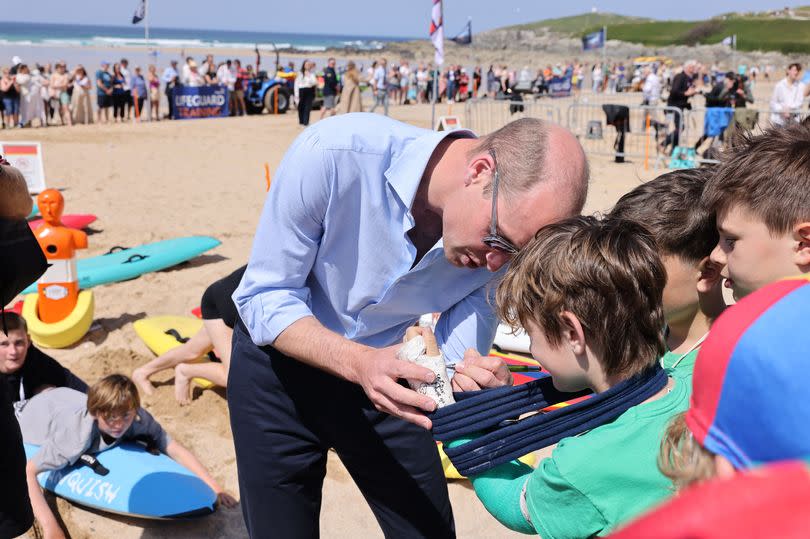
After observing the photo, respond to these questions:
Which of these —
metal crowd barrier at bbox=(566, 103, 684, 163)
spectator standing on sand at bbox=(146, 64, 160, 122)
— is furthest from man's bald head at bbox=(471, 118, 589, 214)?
spectator standing on sand at bbox=(146, 64, 160, 122)

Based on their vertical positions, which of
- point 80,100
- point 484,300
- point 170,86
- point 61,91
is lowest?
point 484,300

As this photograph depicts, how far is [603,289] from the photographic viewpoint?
1.65 m

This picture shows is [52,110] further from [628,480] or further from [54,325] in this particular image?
[628,480]

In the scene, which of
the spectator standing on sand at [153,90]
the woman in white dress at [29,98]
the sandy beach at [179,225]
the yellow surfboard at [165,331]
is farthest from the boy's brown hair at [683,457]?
the spectator standing on sand at [153,90]

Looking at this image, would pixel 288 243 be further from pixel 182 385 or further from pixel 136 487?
pixel 182 385

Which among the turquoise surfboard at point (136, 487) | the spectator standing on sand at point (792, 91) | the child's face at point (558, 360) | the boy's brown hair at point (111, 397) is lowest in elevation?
the turquoise surfboard at point (136, 487)

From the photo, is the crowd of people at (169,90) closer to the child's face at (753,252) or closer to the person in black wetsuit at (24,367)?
the person in black wetsuit at (24,367)

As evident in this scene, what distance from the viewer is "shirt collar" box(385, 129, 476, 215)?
2.22 meters

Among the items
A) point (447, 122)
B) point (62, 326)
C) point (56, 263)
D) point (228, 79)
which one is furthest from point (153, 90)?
point (62, 326)

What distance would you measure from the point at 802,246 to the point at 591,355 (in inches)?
27.6

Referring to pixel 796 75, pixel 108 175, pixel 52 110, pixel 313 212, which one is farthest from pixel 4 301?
pixel 52 110

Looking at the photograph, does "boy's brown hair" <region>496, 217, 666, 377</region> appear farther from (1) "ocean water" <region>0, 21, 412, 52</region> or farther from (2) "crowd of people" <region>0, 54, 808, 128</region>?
(1) "ocean water" <region>0, 21, 412, 52</region>

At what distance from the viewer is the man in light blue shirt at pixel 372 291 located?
2021 mm

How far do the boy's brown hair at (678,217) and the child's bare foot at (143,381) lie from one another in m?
3.77
